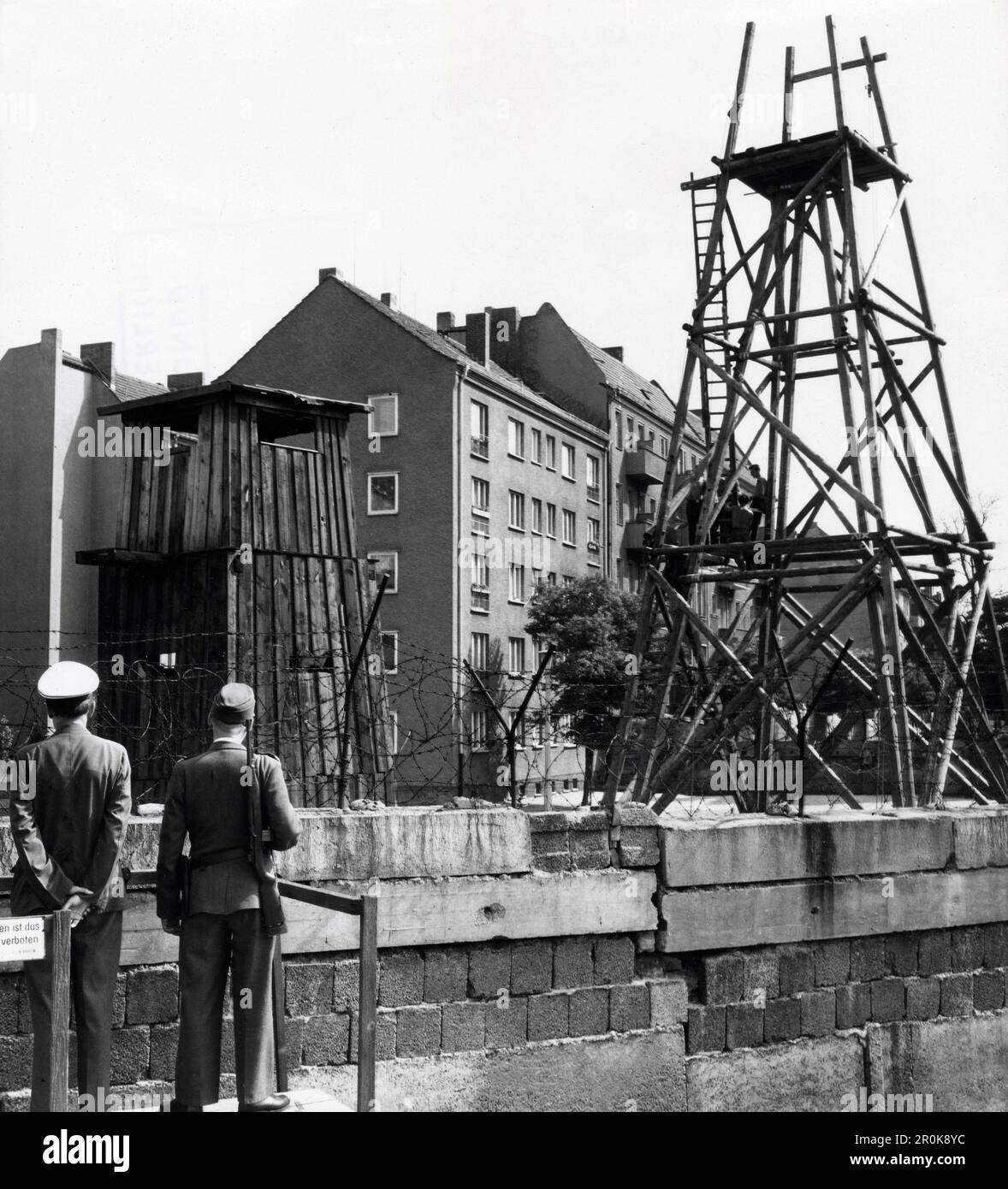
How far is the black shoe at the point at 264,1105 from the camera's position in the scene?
21.8ft

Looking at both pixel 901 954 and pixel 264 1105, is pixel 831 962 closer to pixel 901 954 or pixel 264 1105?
pixel 901 954

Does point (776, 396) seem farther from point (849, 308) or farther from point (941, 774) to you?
point (941, 774)

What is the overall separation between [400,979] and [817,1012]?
3432 millimetres

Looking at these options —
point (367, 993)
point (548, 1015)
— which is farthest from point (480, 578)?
→ point (367, 993)

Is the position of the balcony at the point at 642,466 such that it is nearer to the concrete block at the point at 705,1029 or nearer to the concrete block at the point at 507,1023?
the concrete block at the point at 705,1029

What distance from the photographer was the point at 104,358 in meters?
42.2

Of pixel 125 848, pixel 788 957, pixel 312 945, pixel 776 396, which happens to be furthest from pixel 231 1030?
pixel 776 396

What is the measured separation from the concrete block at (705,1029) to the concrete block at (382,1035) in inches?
92.5

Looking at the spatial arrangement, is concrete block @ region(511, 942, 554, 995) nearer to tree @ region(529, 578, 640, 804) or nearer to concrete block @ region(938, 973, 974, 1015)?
concrete block @ region(938, 973, 974, 1015)

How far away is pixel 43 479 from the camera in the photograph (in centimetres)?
3812

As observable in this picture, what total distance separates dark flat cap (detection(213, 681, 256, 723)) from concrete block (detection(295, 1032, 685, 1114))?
268 centimetres

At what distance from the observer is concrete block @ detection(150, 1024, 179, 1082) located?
7.90 metres

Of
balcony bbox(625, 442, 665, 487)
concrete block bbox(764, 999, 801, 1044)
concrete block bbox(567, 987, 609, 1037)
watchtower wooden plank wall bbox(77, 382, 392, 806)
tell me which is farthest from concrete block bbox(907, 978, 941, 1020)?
balcony bbox(625, 442, 665, 487)

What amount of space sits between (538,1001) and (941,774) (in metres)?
5.18
